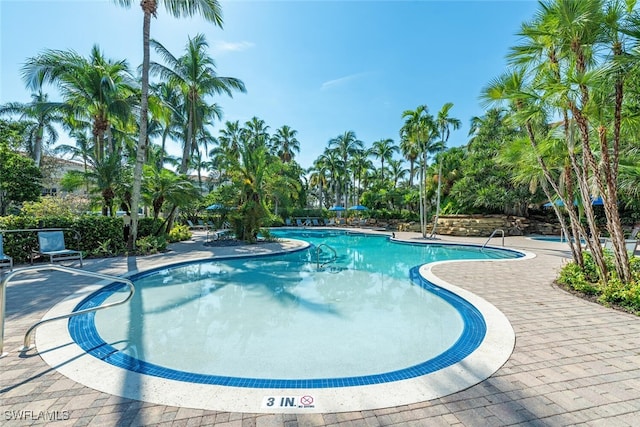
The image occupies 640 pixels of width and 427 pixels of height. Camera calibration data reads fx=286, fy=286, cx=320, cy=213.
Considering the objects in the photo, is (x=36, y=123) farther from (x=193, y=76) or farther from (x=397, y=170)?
(x=397, y=170)

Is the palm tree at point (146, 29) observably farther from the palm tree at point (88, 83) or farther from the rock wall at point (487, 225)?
the rock wall at point (487, 225)

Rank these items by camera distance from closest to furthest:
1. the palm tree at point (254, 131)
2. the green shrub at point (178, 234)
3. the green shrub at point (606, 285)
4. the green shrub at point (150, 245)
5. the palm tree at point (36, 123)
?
1. the green shrub at point (606, 285)
2. the green shrub at point (150, 245)
3. the green shrub at point (178, 234)
4. the palm tree at point (36, 123)
5. the palm tree at point (254, 131)

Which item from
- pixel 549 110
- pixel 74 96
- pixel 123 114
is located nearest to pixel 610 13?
pixel 549 110

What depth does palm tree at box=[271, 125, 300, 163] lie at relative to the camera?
115 feet

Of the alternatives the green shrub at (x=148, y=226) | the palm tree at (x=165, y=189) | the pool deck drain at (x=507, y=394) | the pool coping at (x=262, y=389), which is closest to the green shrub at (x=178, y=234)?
the green shrub at (x=148, y=226)

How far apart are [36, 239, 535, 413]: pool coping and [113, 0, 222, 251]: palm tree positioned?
818 cm

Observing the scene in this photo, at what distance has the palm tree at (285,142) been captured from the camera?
35125mm

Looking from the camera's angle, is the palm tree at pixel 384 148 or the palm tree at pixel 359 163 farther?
the palm tree at pixel 384 148

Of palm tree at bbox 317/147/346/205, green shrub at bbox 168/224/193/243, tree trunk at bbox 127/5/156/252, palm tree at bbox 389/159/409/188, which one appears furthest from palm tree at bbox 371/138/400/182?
tree trunk at bbox 127/5/156/252

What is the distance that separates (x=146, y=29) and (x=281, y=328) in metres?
11.9

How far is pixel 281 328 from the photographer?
4.99 metres

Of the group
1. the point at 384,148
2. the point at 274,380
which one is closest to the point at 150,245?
the point at 274,380

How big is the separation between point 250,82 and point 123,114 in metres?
7.89

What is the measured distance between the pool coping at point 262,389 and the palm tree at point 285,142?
3316 cm
